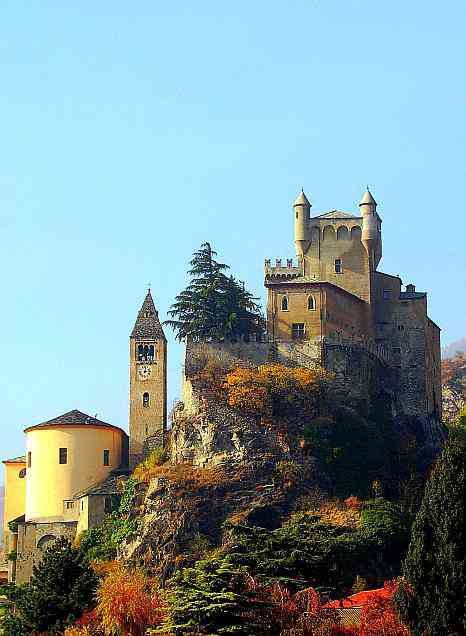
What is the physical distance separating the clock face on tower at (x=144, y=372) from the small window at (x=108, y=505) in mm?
8749

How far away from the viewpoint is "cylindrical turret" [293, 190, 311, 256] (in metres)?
91.0

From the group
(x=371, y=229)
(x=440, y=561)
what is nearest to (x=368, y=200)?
(x=371, y=229)

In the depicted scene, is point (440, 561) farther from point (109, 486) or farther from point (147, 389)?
point (147, 389)

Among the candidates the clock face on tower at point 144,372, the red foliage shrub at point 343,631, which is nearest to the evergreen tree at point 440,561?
the red foliage shrub at point 343,631

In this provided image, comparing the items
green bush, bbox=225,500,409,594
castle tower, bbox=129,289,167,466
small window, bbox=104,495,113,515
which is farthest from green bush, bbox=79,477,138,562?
green bush, bbox=225,500,409,594

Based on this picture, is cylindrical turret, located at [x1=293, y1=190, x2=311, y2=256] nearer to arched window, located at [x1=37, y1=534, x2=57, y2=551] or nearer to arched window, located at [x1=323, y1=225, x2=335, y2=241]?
arched window, located at [x1=323, y1=225, x2=335, y2=241]

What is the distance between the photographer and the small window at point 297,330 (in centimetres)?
8519

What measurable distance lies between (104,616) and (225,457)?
25.8 meters

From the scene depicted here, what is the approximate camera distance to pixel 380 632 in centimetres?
5325

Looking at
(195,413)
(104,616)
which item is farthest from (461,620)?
(195,413)

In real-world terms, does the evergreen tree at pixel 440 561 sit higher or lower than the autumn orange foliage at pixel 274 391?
lower

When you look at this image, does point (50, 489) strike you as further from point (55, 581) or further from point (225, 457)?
point (55, 581)

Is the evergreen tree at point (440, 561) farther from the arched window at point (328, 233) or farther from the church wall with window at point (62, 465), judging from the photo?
the arched window at point (328, 233)

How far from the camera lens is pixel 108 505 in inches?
3337
